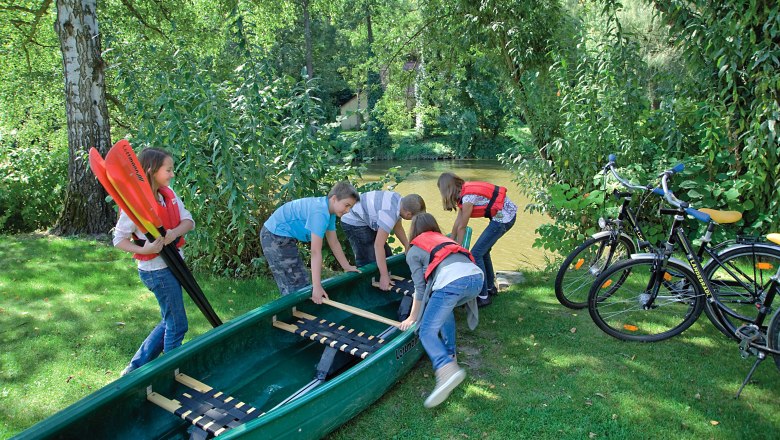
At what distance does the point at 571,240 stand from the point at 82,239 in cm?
701

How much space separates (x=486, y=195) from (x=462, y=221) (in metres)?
0.32

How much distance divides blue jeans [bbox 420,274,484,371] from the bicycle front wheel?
132 centimetres

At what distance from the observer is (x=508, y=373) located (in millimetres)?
4012

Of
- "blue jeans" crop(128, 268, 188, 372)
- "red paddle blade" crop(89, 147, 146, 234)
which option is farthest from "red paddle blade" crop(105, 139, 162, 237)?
"blue jeans" crop(128, 268, 188, 372)

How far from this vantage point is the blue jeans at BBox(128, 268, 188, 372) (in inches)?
141

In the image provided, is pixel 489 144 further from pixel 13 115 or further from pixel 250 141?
pixel 250 141

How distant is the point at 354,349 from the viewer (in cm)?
378

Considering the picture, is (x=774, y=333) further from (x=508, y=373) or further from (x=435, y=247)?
(x=435, y=247)

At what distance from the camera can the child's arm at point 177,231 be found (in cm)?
354

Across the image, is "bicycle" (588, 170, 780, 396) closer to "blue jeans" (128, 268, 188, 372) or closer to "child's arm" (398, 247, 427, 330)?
"child's arm" (398, 247, 427, 330)

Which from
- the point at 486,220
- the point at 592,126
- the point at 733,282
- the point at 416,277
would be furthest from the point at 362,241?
the point at 486,220

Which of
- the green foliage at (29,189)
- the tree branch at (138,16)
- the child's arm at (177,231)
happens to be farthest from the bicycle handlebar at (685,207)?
the tree branch at (138,16)

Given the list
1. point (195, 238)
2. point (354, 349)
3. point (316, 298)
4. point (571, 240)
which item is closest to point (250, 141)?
point (195, 238)

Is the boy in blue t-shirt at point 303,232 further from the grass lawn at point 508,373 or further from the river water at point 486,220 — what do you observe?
the river water at point 486,220
